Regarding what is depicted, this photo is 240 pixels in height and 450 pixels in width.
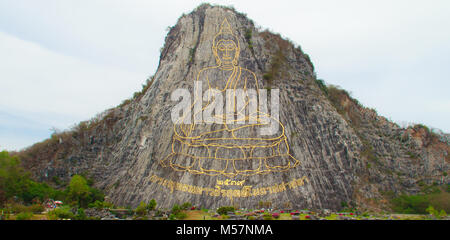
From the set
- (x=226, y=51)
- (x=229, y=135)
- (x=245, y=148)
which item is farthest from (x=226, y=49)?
(x=245, y=148)

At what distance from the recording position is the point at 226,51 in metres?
25.3

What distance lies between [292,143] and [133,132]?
11370 millimetres

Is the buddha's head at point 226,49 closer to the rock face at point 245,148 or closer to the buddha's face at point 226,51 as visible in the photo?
the buddha's face at point 226,51

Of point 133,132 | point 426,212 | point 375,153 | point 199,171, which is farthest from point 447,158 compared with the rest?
point 133,132

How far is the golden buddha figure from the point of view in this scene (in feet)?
67.6

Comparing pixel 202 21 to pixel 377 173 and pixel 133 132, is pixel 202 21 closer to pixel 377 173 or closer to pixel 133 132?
pixel 133 132

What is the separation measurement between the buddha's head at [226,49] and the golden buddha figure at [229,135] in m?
0.32

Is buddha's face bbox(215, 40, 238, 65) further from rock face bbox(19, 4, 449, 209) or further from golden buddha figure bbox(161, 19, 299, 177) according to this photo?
rock face bbox(19, 4, 449, 209)

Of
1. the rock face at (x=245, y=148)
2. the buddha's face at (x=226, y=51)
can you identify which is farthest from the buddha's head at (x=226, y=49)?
the rock face at (x=245, y=148)

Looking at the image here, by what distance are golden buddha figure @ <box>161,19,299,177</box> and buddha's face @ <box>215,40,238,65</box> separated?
36 cm

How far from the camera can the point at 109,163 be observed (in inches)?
964

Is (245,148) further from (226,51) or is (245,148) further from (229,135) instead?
(226,51)

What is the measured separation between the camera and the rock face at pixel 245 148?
65.8 ft

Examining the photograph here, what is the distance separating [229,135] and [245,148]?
1.37 metres
